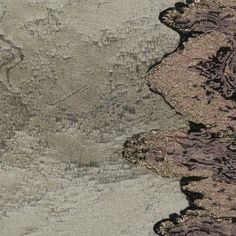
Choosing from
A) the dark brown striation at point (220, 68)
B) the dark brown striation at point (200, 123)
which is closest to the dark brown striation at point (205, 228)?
the dark brown striation at point (200, 123)

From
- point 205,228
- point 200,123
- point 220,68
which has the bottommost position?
point 205,228

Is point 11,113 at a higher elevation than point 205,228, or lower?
higher

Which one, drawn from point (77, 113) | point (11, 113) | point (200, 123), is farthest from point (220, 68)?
point (11, 113)

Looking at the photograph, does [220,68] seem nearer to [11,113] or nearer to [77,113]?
[77,113]

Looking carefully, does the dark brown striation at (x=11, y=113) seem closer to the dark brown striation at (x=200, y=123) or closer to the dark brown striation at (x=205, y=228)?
the dark brown striation at (x=200, y=123)

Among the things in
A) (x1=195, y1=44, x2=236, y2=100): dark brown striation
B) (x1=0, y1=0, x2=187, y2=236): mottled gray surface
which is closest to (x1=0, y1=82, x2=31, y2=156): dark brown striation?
(x1=0, y1=0, x2=187, y2=236): mottled gray surface

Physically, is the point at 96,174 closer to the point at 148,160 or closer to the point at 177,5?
the point at 148,160
